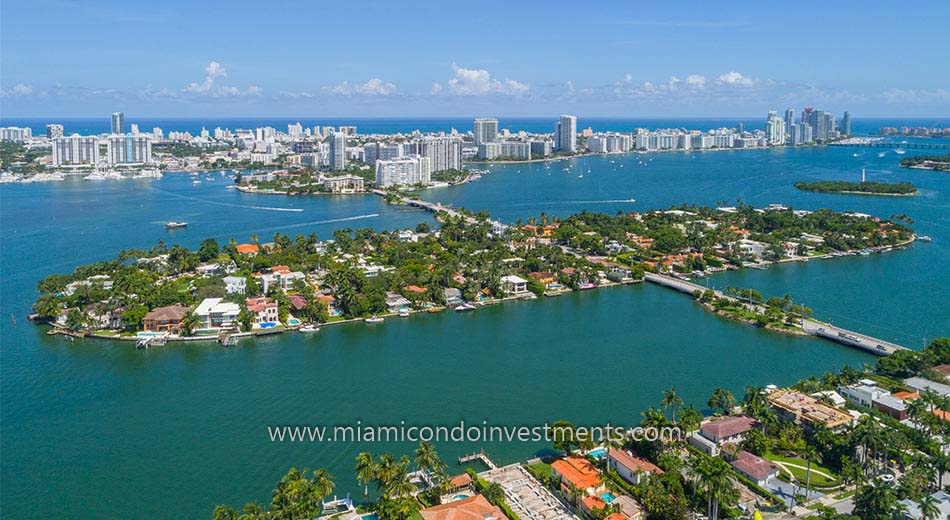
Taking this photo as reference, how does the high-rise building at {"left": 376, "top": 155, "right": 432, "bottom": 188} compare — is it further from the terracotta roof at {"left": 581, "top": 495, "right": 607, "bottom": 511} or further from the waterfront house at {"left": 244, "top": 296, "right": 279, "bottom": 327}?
the terracotta roof at {"left": 581, "top": 495, "right": 607, "bottom": 511}

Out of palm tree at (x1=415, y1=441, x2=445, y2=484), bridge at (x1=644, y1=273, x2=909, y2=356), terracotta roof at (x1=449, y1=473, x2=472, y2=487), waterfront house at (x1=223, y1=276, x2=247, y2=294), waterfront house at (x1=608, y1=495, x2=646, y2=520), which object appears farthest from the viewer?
waterfront house at (x1=223, y1=276, x2=247, y2=294)

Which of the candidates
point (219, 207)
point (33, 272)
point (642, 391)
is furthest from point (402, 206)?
point (642, 391)

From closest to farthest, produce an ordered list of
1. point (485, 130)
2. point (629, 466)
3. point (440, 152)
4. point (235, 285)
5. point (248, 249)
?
1. point (629, 466)
2. point (235, 285)
3. point (248, 249)
4. point (440, 152)
5. point (485, 130)

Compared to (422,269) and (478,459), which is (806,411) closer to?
(478,459)

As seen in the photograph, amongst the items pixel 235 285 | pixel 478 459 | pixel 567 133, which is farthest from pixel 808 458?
pixel 567 133

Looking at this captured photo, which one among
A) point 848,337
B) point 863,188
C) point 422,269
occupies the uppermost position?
point 863,188

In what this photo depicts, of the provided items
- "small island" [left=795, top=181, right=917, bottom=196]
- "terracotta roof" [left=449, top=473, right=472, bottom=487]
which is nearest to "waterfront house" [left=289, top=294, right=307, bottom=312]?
"terracotta roof" [left=449, top=473, right=472, bottom=487]

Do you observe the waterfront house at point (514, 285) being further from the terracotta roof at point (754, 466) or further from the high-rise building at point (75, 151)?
the high-rise building at point (75, 151)
